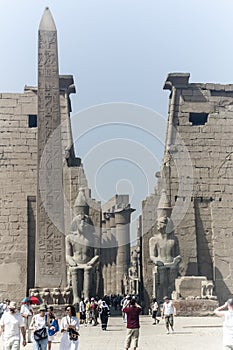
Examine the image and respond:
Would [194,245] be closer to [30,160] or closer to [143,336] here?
[30,160]

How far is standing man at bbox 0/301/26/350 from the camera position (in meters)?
5.50

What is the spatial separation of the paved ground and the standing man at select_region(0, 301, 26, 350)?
2.18 m

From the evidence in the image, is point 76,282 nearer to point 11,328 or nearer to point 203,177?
point 203,177

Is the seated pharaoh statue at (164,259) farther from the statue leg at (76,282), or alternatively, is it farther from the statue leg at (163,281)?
the statue leg at (76,282)

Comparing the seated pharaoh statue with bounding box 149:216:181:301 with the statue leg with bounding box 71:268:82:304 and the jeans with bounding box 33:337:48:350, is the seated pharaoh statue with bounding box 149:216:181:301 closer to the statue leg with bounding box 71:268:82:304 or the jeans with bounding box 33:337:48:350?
the statue leg with bounding box 71:268:82:304

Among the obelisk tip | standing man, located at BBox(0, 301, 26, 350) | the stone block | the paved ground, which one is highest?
the obelisk tip

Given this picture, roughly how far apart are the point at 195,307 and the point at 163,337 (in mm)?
3872

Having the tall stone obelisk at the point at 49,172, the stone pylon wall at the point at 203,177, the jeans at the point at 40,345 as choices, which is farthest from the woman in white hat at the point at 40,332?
the stone pylon wall at the point at 203,177

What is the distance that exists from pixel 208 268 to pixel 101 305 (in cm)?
634

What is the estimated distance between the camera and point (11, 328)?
18.2 feet

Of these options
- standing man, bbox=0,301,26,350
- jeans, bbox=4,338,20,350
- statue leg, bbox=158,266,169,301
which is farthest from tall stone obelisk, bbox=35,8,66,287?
jeans, bbox=4,338,20,350

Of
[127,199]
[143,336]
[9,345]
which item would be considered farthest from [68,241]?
[127,199]

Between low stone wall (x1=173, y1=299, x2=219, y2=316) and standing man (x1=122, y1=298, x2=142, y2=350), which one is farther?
low stone wall (x1=173, y1=299, x2=219, y2=316)

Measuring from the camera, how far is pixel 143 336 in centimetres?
905
